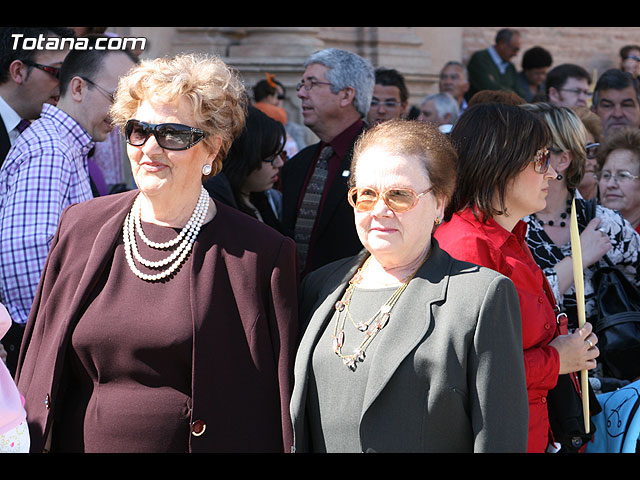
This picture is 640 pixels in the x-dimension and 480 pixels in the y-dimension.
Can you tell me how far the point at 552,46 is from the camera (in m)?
17.3

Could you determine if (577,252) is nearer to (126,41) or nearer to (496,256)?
(496,256)

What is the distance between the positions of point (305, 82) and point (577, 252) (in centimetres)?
299

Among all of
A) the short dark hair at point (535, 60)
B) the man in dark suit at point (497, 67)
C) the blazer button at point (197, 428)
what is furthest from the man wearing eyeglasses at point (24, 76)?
the short dark hair at point (535, 60)

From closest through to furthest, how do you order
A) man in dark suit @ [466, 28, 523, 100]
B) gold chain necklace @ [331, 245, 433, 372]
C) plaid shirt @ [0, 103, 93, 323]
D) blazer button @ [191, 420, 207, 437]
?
gold chain necklace @ [331, 245, 433, 372] < blazer button @ [191, 420, 207, 437] < plaid shirt @ [0, 103, 93, 323] < man in dark suit @ [466, 28, 523, 100]

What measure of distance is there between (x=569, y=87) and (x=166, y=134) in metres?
6.28

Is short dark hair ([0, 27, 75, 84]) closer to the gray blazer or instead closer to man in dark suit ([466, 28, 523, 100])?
the gray blazer

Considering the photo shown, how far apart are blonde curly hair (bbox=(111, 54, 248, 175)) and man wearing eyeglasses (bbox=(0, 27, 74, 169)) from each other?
5.69 feet

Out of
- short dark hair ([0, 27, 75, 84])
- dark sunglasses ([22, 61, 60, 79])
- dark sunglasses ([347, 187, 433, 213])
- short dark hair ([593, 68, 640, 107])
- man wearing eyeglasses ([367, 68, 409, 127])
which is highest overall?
short dark hair ([593, 68, 640, 107])

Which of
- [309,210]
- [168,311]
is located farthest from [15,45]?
[168,311]

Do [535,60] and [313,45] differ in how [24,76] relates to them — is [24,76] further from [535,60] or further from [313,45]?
[535,60]

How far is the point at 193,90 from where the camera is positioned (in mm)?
3133

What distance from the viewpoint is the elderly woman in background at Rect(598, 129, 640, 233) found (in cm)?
534

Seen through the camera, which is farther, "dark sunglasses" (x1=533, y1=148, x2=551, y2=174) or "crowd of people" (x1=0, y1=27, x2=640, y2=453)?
"dark sunglasses" (x1=533, y1=148, x2=551, y2=174)

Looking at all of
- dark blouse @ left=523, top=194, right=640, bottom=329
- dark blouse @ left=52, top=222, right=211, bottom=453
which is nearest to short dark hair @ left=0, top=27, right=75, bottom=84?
dark blouse @ left=52, top=222, right=211, bottom=453
